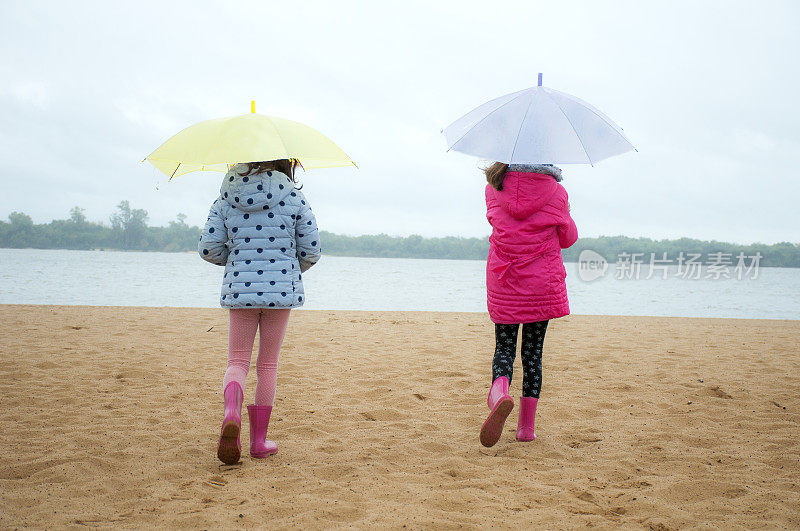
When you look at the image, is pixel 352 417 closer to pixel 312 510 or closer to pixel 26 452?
pixel 312 510

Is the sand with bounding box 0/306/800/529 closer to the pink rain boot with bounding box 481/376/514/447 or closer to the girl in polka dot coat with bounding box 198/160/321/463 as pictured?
the pink rain boot with bounding box 481/376/514/447

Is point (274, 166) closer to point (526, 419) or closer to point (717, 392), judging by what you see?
point (526, 419)

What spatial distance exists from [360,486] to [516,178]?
1.86m

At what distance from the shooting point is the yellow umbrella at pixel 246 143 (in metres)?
2.96

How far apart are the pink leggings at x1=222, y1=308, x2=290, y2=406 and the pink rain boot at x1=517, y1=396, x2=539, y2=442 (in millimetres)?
1547

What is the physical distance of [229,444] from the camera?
301 cm

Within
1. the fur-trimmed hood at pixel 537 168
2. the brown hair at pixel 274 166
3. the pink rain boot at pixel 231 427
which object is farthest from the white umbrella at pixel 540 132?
the pink rain boot at pixel 231 427

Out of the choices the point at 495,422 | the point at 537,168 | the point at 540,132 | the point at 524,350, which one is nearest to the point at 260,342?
the point at 495,422

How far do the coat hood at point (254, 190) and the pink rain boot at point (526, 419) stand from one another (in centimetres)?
194

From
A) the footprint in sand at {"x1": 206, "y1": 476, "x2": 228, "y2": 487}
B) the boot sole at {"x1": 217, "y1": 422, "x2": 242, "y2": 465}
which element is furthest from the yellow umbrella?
the footprint in sand at {"x1": 206, "y1": 476, "x2": 228, "y2": 487}

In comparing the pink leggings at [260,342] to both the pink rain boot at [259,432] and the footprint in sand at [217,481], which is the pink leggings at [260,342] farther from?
the footprint in sand at [217,481]

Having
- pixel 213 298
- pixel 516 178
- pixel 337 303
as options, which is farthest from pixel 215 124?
pixel 213 298

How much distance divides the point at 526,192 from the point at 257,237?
1.49m

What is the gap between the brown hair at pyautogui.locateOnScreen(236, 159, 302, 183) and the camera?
3.08 m
